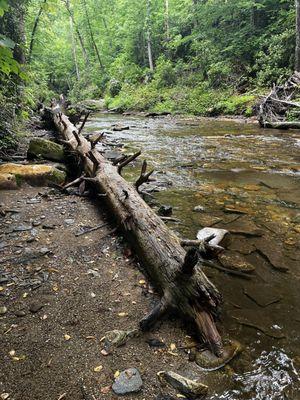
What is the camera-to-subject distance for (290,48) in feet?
57.8

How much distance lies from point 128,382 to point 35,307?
113 centimetres

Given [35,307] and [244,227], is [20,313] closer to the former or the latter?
[35,307]

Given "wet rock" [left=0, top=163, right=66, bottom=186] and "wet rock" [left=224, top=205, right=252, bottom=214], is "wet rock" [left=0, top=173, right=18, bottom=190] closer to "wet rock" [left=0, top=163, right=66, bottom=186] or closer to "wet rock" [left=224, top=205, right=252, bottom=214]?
"wet rock" [left=0, top=163, right=66, bottom=186]

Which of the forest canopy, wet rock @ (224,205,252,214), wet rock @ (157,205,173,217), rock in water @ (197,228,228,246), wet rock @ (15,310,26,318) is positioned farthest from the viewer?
the forest canopy

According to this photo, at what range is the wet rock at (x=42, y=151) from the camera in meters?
7.30

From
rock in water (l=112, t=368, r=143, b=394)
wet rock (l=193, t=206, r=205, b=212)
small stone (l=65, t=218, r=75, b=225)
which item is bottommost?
wet rock (l=193, t=206, r=205, b=212)

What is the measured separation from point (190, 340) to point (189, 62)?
28.3 m

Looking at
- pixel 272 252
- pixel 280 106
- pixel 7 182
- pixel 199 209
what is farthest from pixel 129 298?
pixel 280 106

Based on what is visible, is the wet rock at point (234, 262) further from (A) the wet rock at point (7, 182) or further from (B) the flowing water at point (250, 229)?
(A) the wet rock at point (7, 182)

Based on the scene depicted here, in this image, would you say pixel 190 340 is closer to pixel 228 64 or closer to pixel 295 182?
pixel 295 182

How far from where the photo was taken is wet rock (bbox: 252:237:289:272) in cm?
349

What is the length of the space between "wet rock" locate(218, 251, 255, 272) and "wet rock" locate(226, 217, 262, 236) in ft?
1.93

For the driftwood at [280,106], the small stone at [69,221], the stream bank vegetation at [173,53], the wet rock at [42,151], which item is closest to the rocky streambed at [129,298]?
the small stone at [69,221]

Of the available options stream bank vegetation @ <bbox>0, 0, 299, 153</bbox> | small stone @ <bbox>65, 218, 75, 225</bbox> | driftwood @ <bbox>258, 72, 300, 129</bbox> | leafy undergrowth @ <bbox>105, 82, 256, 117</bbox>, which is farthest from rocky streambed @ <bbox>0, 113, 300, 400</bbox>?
leafy undergrowth @ <bbox>105, 82, 256, 117</bbox>
